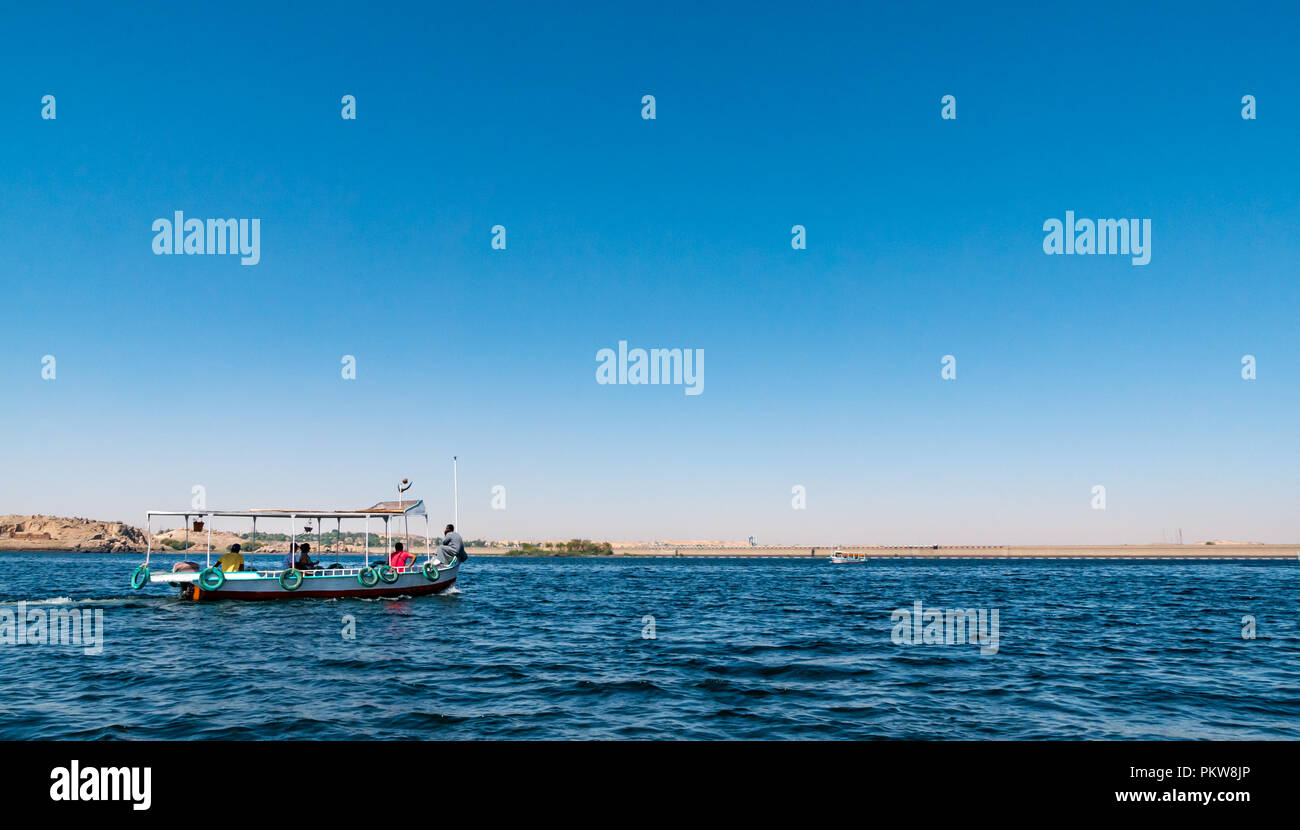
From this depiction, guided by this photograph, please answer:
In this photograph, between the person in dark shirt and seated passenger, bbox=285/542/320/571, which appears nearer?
seated passenger, bbox=285/542/320/571

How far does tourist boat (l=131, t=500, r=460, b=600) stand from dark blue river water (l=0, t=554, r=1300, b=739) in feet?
12.2

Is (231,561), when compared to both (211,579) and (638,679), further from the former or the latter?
(638,679)

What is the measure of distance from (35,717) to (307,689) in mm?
5201

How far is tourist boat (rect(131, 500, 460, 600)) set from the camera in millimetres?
39062

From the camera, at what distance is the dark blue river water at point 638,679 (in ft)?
46.2

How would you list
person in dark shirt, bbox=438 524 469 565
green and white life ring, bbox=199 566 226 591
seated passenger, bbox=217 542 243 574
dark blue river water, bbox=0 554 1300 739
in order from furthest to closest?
person in dark shirt, bbox=438 524 469 565 → seated passenger, bbox=217 542 243 574 → green and white life ring, bbox=199 566 226 591 → dark blue river water, bbox=0 554 1300 739

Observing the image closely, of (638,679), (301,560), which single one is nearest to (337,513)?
(301,560)

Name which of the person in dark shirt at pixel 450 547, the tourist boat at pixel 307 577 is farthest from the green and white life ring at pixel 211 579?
the person in dark shirt at pixel 450 547

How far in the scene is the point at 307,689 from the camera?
17.5 metres

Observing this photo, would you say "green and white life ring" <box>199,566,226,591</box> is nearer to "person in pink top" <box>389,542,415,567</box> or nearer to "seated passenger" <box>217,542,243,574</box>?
"seated passenger" <box>217,542,243,574</box>

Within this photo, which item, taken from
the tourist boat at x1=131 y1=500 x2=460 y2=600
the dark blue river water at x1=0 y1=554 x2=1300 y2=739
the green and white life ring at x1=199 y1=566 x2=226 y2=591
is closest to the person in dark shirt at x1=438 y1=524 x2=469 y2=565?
the tourist boat at x1=131 y1=500 x2=460 y2=600
